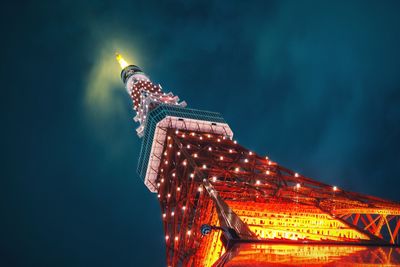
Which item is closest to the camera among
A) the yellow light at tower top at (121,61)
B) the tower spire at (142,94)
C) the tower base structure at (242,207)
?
the tower base structure at (242,207)

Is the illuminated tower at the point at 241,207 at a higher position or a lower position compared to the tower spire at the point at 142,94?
lower

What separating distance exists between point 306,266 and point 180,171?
67.3 ft

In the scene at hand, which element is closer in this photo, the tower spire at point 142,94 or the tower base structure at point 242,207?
the tower base structure at point 242,207

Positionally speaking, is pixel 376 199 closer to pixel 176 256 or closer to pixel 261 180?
pixel 261 180

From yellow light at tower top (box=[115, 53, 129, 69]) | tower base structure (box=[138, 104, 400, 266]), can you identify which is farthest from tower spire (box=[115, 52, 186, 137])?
tower base structure (box=[138, 104, 400, 266])

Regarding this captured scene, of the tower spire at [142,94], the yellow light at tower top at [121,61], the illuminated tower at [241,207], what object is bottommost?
the illuminated tower at [241,207]

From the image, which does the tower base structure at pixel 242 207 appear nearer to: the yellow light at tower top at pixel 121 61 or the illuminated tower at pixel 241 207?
the illuminated tower at pixel 241 207

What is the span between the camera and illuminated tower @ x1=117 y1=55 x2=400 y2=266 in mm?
11867

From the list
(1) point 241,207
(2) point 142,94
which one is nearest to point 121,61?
(2) point 142,94

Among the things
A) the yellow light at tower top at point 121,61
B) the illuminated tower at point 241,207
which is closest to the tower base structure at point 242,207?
the illuminated tower at point 241,207

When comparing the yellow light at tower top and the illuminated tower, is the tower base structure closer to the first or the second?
the illuminated tower

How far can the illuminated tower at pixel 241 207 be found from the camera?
38.9ft

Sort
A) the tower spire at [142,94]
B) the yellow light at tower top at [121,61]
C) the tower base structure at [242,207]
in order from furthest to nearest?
the yellow light at tower top at [121,61] < the tower spire at [142,94] < the tower base structure at [242,207]

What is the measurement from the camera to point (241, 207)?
68.4 ft
